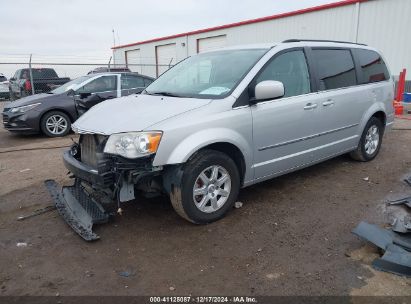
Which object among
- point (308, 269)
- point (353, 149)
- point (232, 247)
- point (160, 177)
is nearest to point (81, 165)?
point (160, 177)

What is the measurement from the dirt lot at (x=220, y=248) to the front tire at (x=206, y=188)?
16cm

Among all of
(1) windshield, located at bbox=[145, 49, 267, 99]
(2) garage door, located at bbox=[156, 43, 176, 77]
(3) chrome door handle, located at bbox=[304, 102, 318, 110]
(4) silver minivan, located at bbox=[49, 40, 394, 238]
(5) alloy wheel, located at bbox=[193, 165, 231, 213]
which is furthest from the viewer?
(2) garage door, located at bbox=[156, 43, 176, 77]

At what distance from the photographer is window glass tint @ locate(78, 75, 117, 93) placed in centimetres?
906

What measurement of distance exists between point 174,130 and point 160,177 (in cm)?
50

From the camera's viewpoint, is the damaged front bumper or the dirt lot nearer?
the dirt lot

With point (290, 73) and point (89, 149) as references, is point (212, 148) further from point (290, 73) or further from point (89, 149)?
point (290, 73)

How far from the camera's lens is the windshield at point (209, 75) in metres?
3.92

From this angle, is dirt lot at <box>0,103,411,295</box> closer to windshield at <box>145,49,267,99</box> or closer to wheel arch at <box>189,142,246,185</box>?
wheel arch at <box>189,142,246,185</box>

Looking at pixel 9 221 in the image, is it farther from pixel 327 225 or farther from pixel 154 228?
pixel 327 225

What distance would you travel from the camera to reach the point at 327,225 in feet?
12.1

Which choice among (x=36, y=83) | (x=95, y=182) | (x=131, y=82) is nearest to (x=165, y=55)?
(x=36, y=83)

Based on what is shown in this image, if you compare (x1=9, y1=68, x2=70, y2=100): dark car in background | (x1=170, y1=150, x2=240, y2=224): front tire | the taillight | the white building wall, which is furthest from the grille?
the white building wall

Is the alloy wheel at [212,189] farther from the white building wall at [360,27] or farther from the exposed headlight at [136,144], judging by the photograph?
the white building wall at [360,27]

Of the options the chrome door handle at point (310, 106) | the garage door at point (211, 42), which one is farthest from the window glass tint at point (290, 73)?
the garage door at point (211, 42)
